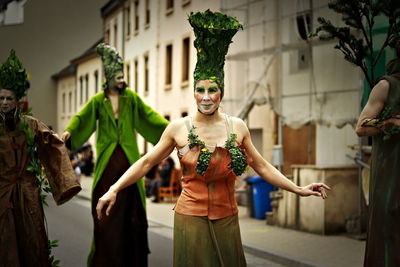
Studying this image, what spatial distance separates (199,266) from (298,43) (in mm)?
10937

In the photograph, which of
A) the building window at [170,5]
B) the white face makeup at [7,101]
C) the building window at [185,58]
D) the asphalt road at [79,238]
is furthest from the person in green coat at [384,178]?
the building window at [170,5]

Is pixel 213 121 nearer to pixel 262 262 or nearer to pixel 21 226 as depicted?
pixel 21 226

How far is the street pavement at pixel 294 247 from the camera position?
32.3 ft

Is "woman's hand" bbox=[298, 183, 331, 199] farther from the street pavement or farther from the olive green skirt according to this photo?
the street pavement

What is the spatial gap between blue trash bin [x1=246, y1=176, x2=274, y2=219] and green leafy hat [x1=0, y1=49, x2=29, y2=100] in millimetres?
8716

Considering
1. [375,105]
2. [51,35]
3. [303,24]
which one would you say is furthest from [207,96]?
[303,24]

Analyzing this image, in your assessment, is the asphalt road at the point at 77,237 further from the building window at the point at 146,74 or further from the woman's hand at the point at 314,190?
the building window at the point at 146,74

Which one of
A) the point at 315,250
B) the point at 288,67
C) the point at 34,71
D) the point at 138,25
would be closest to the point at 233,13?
the point at 288,67

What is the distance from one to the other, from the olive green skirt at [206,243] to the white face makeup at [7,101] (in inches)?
83.1

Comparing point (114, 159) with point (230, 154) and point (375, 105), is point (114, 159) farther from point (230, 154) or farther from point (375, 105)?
point (375, 105)

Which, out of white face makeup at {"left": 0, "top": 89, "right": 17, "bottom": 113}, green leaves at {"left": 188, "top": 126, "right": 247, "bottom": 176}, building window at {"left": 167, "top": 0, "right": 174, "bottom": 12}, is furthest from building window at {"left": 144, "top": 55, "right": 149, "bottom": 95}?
green leaves at {"left": 188, "top": 126, "right": 247, "bottom": 176}

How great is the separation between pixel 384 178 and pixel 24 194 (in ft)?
9.50

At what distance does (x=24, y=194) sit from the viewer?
→ 20.7 feet

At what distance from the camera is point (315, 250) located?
1067 cm
